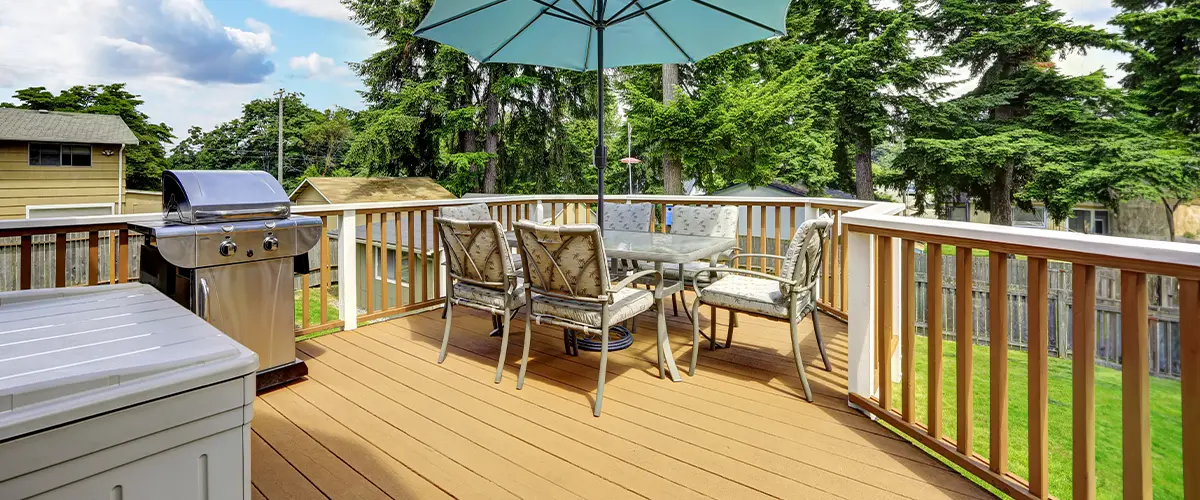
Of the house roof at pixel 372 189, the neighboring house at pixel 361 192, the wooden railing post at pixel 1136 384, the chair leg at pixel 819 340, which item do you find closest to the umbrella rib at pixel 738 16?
the chair leg at pixel 819 340

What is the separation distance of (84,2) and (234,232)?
34.9m

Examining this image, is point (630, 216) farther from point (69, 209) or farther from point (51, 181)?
point (51, 181)

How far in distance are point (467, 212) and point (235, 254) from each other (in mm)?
1660

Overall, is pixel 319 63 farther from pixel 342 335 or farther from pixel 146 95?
pixel 342 335

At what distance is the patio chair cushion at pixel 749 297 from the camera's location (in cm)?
283

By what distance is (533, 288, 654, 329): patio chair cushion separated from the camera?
269cm

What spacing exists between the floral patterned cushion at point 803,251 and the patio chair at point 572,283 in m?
0.75

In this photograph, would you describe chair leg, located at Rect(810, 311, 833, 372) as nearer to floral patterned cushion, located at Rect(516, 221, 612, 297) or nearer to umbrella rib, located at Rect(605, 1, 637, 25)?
floral patterned cushion, located at Rect(516, 221, 612, 297)

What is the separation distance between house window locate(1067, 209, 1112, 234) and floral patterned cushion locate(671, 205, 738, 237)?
17.8 meters

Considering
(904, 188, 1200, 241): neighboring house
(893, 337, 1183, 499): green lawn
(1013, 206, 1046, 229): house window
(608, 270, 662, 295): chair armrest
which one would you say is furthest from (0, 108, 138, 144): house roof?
(1013, 206, 1046, 229): house window

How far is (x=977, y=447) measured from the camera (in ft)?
9.26

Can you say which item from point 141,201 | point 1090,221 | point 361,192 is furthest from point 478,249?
point 1090,221

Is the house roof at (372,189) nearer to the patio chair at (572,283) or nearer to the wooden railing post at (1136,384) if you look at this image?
the patio chair at (572,283)

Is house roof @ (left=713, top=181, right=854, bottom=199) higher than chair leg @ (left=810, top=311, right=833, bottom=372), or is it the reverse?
house roof @ (left=713, top=181, right=854, bottom=199)
